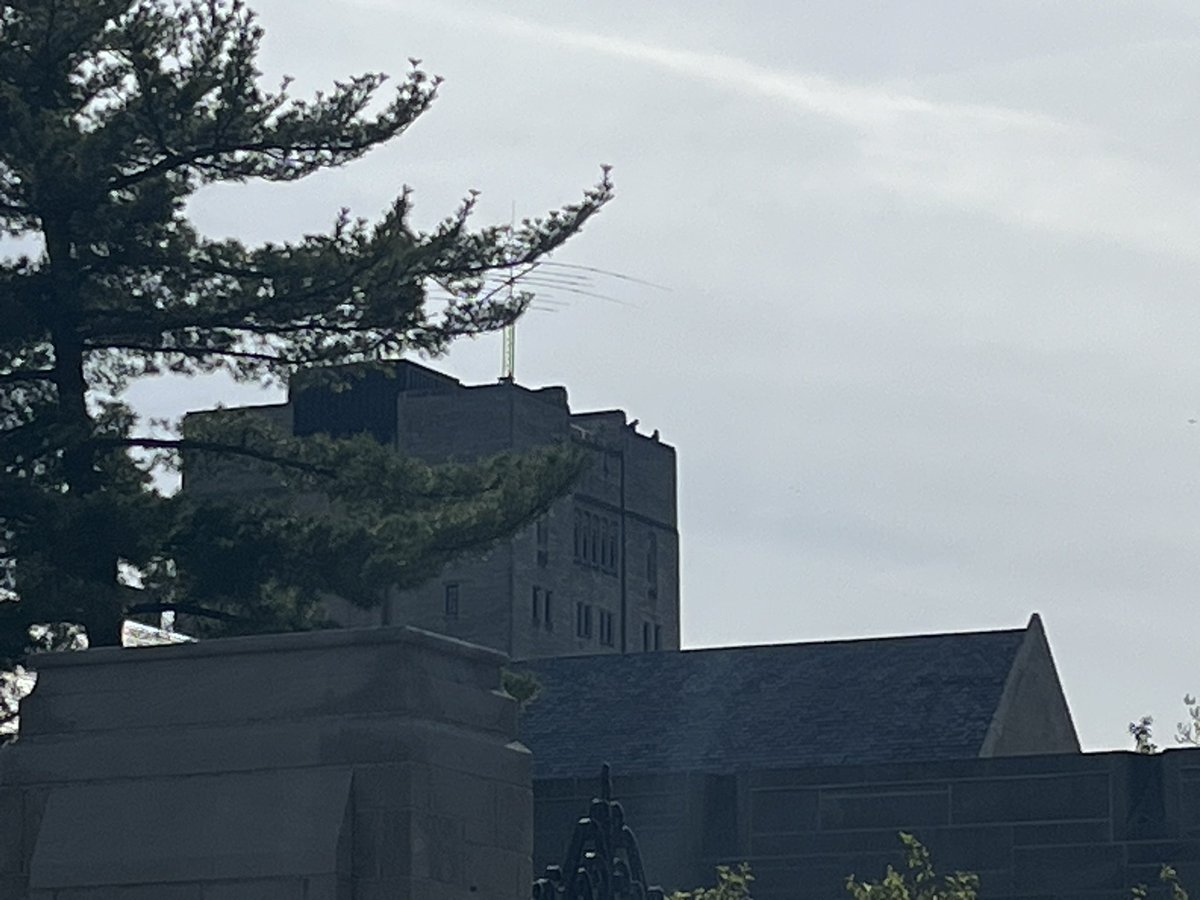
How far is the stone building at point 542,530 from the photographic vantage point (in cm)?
10044

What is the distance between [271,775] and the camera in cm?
1382

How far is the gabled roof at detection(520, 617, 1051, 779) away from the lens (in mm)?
44812

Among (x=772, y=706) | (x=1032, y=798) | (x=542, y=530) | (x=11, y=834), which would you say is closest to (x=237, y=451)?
(x=11, y=834)

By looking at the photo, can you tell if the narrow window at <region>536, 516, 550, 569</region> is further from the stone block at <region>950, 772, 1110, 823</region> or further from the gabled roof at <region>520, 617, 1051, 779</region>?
the stone block at <region>950, 772, 1110, 823</region>

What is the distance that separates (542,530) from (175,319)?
84.5 meters

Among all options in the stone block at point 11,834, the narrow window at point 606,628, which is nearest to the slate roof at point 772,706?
the stone block at point 11,834

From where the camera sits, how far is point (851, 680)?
47.2 m

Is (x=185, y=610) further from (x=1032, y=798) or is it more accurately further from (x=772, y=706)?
(x=772, y=706)

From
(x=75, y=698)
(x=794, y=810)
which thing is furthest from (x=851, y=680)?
(x=75, y=698)

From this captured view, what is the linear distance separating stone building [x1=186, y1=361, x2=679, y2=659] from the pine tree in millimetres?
60513

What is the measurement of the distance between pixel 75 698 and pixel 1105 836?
21718mm

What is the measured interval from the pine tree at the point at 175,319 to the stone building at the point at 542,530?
60.5 m

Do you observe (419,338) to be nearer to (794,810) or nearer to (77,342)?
(77,342)

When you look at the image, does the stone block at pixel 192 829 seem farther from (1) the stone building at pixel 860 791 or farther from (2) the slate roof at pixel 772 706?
(2) the slate roof at pixel 772 706
